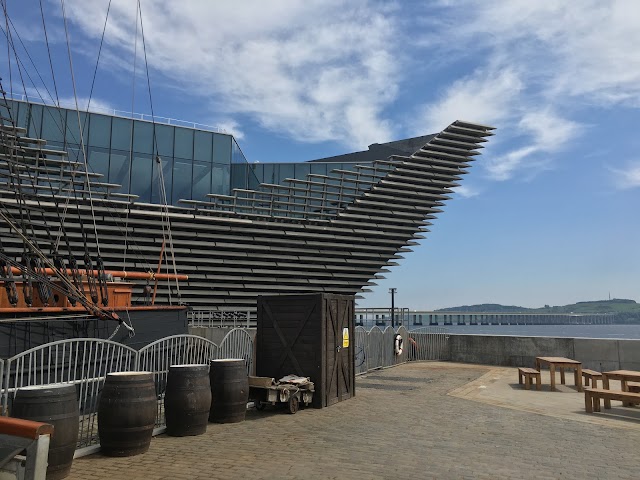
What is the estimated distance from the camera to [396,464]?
652 centimetres

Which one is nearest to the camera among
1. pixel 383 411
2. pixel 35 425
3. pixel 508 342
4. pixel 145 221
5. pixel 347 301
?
pixel 35 425

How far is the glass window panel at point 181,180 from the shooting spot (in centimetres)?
3509

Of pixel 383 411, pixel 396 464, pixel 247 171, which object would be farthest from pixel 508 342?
pixel 247 171

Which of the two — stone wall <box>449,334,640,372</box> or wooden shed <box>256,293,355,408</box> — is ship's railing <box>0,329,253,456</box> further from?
stone wall <box>449,334,640,372</box>

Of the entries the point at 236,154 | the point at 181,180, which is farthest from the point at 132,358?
the point at 236,154

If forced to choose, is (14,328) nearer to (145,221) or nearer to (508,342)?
(508,342)

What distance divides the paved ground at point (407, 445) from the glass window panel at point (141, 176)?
83.4 feet

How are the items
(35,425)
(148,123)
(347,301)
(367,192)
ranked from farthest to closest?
(367,192) < (148,123) < (347,301) < (35,425)

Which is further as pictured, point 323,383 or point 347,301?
point 347,301

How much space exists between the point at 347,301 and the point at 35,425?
29.4 ft

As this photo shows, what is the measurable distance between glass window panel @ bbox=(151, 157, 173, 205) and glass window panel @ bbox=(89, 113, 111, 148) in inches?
126

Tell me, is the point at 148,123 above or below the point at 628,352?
above

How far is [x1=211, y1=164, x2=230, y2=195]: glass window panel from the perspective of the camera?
36.7 meters

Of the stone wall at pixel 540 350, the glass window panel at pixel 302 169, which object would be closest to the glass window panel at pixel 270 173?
the glass window panel at pixel 302 169
